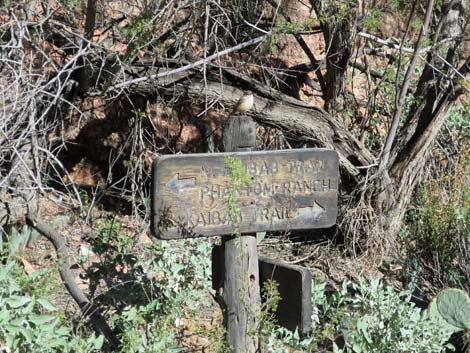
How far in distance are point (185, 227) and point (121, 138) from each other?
464 centimetres

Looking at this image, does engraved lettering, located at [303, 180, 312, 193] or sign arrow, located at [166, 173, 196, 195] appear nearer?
sign arrow, located at [166, 173, 196, 195]

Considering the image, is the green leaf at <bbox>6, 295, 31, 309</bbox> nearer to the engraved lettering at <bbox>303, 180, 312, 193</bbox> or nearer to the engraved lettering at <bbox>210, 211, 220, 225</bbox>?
the engraved lettering at <bbox>210, 211, 220, 225</bbox>

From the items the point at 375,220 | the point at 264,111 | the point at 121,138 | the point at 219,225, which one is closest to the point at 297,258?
the point at 375,220

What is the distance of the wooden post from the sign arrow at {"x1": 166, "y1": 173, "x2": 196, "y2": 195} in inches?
11.1

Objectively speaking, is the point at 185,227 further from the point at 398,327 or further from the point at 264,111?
the point at 264,111

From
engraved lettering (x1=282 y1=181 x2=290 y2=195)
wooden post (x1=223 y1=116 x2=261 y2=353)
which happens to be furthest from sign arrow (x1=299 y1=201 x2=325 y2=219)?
wooden post (x1=223 y1=116 x2=261 y2=353)

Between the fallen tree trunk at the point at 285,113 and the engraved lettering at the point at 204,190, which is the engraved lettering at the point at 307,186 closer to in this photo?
the engraved lettering at the point at 204,190

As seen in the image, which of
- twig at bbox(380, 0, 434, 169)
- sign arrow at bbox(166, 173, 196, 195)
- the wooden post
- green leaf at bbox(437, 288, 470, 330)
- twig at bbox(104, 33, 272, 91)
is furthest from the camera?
twig at bbox(380, 0, 434, 169)

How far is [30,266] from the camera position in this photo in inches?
259

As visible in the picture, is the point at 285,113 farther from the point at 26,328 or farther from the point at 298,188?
the point at 26,328

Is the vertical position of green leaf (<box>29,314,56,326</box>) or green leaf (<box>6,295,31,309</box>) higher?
green leaf (<box>6,295,31,309</box>)

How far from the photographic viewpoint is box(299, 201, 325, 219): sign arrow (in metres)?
4.24

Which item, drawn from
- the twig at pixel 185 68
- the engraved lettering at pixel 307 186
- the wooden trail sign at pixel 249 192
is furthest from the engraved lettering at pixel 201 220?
the twig at pixel 185 68

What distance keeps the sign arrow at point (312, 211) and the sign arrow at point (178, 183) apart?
0.60 metres
